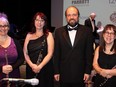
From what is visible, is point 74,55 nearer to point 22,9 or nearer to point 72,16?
point 72,16

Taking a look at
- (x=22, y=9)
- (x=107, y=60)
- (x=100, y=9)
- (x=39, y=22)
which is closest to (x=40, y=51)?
(x=39, y=22)

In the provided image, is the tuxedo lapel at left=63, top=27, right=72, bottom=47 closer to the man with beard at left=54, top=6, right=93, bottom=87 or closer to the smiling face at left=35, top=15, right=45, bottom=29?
the man with beard at left=54, top=6, right=93, bottom=87

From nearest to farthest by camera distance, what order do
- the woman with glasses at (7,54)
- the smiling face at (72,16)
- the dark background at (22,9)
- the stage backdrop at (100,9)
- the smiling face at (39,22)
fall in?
the woman with glasses at (7,54) < the smiling face at (72,16) < the smiling face at (39,22) < the stage backdrop at (100,9) < the dark background at (22,9)

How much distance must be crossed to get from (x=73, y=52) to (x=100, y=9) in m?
7.29

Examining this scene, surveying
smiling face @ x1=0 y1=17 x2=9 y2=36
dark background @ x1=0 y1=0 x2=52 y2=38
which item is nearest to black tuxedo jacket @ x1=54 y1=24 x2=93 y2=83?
smiling face @ x1=0 y1=17 x2=9 y2=36

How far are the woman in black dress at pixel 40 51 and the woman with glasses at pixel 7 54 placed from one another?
380 mm

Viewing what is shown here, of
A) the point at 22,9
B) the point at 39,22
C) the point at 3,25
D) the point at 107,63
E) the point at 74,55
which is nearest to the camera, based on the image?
the point at 3,25

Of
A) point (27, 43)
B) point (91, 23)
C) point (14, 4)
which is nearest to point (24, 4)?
point (14, 4)

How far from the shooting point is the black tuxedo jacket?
3.68m

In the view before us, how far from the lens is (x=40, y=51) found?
3855 millimetres

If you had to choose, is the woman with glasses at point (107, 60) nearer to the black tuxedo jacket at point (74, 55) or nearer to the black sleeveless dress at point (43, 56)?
the black tuxedo jacket at point (74, 55)

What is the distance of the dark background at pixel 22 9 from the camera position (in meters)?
13.2

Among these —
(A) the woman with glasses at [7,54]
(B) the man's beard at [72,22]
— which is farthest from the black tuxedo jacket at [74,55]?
(A) the woman with glasses at [7,54]

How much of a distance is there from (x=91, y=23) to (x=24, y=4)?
4510 mm
